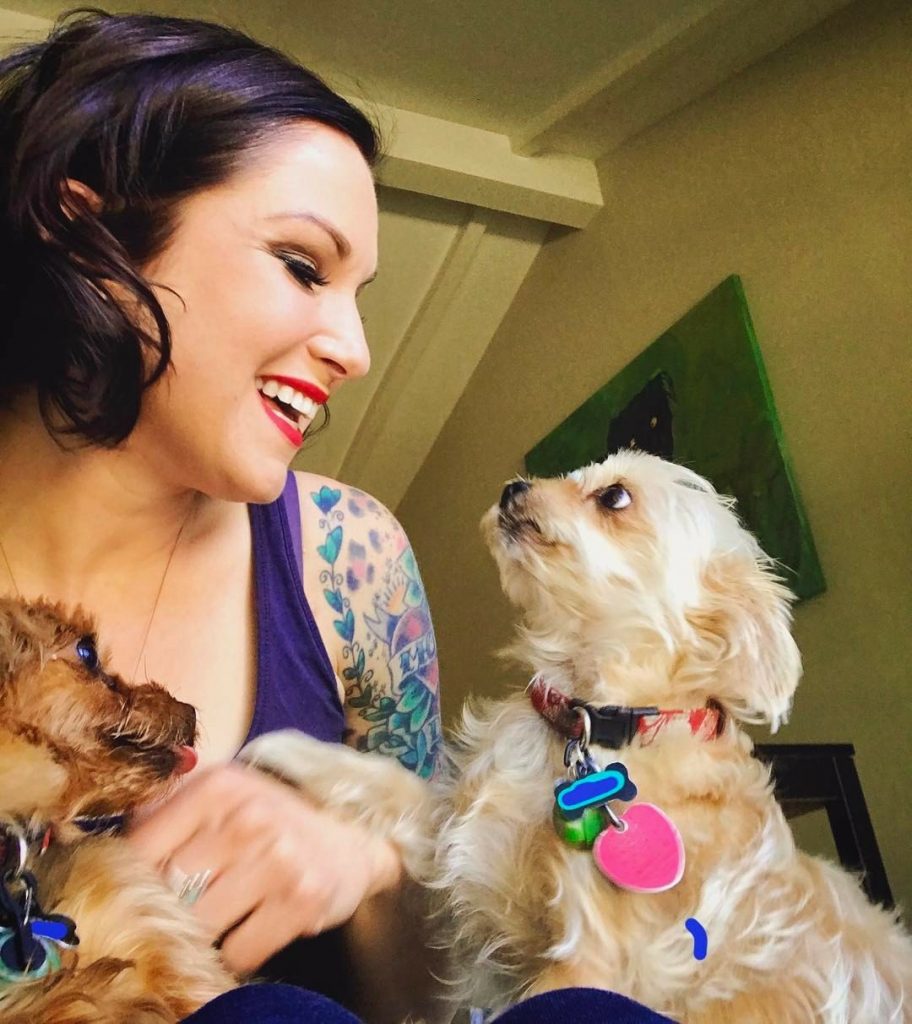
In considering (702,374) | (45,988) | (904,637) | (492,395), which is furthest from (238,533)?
(492,395)

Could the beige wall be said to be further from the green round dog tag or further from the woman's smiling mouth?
the woman's smiling mouth

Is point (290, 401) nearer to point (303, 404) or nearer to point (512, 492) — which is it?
point (303, 404)

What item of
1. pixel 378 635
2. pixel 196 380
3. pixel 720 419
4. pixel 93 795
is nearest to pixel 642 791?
pixel 378 635

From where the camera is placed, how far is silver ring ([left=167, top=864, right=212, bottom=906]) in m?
0.80

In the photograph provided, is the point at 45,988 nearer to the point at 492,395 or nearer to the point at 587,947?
the point at 587,947

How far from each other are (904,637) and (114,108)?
1.61 m

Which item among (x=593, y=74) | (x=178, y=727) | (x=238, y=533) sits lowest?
(x=178, y=727)

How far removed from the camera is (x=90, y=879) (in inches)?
29.3

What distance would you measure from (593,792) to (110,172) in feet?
2.78

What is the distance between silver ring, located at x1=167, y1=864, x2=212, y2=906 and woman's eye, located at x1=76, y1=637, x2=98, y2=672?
0.21 metres

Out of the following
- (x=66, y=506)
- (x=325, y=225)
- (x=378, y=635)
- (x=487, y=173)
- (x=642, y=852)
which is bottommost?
(x=642, y=852)

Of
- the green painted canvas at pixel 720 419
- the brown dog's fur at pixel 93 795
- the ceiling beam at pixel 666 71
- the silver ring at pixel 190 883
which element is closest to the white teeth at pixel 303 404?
the brown dog's fur at pixel 93 795

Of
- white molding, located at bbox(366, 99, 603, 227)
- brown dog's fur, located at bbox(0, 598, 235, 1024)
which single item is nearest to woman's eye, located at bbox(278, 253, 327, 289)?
brown dog's fur, located at bbox(0, 598, 235, 1024)

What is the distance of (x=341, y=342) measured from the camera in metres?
1.00
